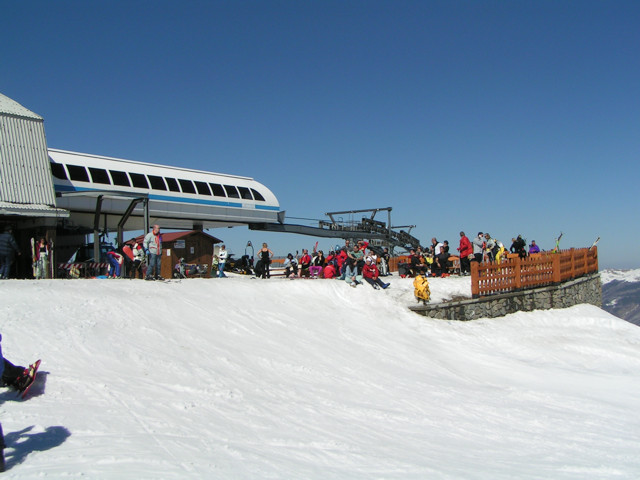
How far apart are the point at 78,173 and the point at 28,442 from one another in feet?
48.4

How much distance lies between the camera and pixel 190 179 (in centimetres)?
2258

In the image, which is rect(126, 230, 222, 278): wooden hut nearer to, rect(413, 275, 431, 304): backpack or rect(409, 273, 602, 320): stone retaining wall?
rect(413, 275, 431, 304): backpack

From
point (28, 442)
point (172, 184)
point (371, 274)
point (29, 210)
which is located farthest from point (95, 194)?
point (28, 442)

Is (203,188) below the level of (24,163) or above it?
above

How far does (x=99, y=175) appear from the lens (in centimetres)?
1923

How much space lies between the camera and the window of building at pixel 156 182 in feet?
68.8

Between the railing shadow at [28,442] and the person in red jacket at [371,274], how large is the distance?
1156 cm

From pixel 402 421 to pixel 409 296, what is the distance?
29.2 feet

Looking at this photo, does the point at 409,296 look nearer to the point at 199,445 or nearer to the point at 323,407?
the point at 323,407

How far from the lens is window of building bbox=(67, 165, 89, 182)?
722 inches

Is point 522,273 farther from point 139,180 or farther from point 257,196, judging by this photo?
point 139,180

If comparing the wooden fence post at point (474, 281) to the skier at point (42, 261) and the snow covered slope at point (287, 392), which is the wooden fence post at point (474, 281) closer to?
the snow covered slope at point (287, 392)

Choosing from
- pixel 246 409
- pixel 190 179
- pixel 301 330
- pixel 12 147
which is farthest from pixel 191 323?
pixel 190 179

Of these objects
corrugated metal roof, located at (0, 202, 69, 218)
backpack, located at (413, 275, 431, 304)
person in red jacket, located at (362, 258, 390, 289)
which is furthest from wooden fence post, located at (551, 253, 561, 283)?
corrugated metal roof, located at (0, 202, 69, 218)
